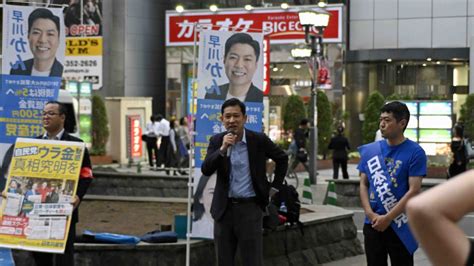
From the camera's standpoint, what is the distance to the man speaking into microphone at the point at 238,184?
316 inches

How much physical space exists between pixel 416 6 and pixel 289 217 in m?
33.3

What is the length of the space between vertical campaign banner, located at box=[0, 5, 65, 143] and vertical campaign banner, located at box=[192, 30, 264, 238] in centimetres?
233

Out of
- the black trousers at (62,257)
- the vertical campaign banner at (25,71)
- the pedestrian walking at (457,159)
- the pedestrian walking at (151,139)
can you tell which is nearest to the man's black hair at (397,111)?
the black trousers at (62,257)

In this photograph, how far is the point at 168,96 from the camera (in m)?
46.6

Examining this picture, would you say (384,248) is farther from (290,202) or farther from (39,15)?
(39,15)

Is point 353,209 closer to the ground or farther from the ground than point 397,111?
closer to the ground

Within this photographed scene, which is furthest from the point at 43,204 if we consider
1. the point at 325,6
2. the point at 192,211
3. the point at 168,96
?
the point at 168,96

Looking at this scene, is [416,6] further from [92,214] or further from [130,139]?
[92,214]

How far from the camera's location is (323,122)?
123ft

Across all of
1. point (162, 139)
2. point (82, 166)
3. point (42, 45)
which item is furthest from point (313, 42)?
point (82, 166)

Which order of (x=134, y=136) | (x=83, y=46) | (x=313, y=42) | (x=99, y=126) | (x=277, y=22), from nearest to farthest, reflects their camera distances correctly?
(x=83, y=46) < (x=313, y=42) < (x=99, y=126) < (x=134, y=136) < (x=277, y=22)

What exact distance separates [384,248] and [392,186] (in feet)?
1.55

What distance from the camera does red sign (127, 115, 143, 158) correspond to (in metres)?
37.7

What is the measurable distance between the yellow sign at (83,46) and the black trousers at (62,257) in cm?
1240
